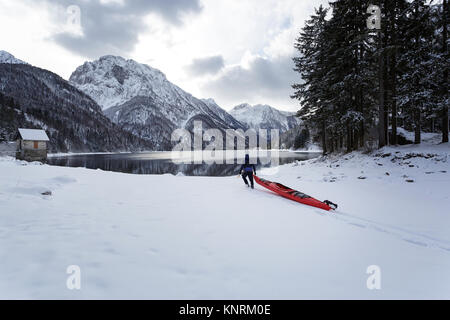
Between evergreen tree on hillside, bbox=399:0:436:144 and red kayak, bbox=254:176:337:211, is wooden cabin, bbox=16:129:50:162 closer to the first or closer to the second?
red kayak, bbox=254:176:337:211

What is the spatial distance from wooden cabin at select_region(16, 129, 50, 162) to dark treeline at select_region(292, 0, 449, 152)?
5813cm

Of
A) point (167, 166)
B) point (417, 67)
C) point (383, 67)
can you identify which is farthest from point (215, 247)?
point (167, 166)

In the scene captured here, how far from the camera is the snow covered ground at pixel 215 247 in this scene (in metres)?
2.45

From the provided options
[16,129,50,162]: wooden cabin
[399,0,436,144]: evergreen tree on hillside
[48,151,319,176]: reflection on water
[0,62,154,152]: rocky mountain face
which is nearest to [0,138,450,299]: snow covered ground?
[399,0,436,144]: evergreen tree on hillside

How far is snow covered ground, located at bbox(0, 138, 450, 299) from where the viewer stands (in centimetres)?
245

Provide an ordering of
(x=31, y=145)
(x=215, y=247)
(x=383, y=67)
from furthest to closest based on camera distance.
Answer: (x=31, y=145), (x=383, y=67), (x=215, y=247)

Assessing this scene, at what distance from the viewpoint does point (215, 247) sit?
3508mm

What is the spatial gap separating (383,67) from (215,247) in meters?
19.2

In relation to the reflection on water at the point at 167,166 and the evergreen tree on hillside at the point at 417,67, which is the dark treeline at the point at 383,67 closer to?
the evergreen tree on hillside at the point at 417,67

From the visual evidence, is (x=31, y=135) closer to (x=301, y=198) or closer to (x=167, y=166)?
(x=167, y=166)

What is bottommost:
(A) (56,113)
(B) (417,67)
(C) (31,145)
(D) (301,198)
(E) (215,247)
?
(E) (215,247)

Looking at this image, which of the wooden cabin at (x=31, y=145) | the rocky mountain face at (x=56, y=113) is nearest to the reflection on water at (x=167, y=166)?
the wooden cabin at (x=31, y=145)
